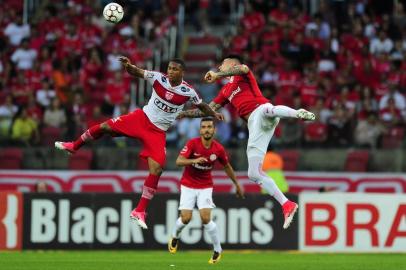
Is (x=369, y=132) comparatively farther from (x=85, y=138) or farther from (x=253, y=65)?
(x=85, y=138)

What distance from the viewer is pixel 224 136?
25.5 m

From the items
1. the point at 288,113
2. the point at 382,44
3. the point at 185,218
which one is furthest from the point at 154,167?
the point at 382,44

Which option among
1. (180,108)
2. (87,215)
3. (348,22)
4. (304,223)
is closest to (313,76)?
(348,22)

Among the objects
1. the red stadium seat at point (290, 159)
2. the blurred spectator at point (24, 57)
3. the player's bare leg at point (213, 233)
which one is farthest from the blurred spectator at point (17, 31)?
the player's bare leg at point (213, 233)

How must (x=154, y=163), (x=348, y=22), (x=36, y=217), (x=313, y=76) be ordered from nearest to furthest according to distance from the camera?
(x=154, y=163) → (x=36, y=217) → (x=313, y=76) → (x=348, y=22)

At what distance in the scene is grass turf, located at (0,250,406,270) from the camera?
58.9 feet

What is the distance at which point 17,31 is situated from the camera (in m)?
30.6

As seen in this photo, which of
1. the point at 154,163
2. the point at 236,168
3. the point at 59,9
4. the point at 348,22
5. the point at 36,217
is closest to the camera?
the point at 154,163

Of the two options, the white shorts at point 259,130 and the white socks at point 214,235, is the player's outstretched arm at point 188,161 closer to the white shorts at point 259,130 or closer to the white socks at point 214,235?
the white socks at point 214,235

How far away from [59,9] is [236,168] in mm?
9481

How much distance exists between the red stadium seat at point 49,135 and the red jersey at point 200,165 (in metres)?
5.57

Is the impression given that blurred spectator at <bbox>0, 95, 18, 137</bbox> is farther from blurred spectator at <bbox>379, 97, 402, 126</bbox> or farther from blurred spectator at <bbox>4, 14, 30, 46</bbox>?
blurred spectator at <bbox>379, 97, 402, 126</bbox>

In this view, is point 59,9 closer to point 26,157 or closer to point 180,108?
point 26,157

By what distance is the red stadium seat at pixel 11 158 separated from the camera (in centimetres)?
2548
